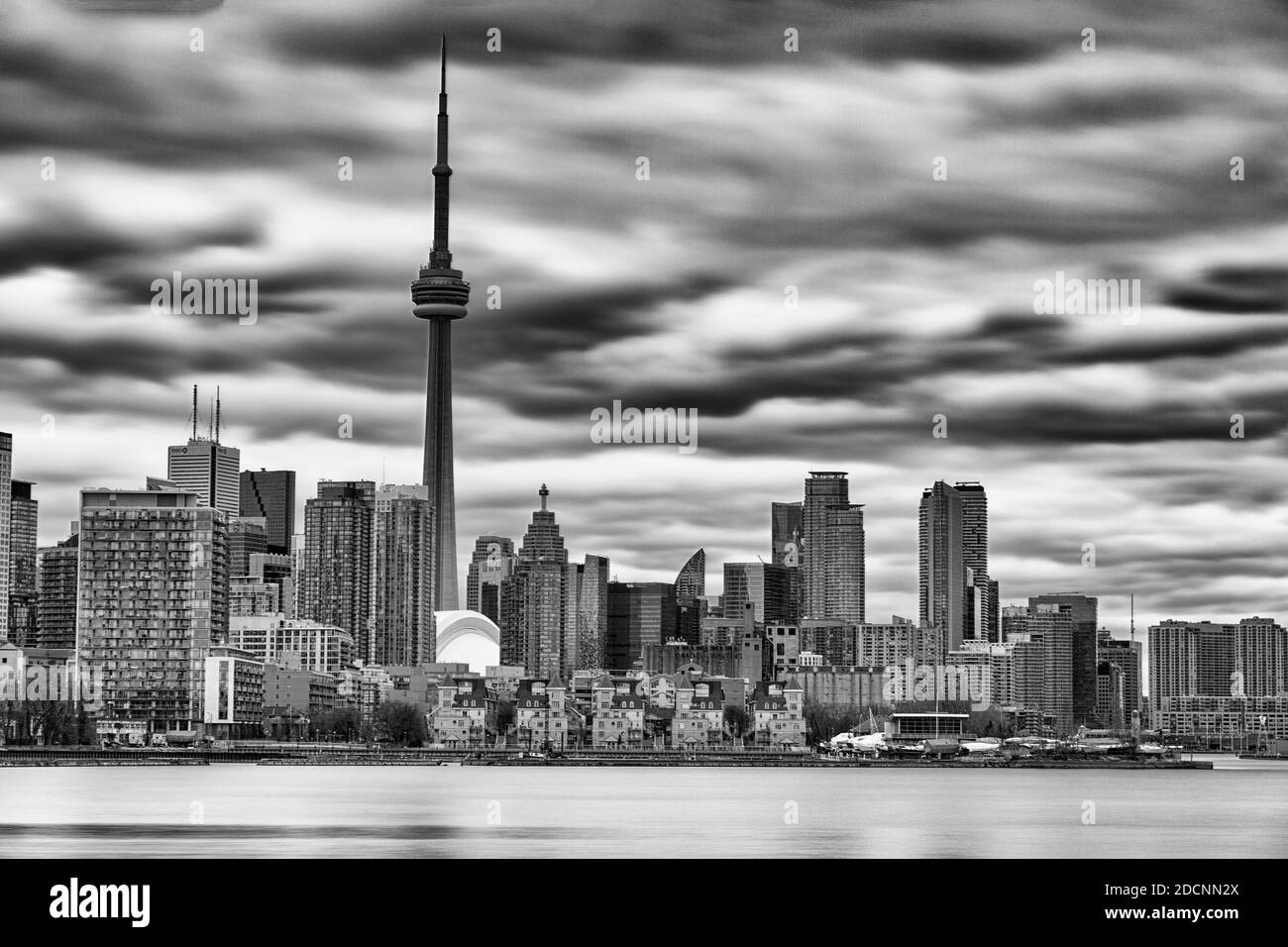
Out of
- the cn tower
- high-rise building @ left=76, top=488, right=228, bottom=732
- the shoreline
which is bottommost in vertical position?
the shoreline

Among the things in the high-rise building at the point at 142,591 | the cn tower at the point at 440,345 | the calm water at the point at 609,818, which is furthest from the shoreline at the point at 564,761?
the cn tower at the point at 440,345

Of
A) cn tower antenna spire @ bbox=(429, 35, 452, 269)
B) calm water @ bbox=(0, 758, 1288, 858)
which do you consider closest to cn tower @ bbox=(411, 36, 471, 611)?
cn tower antenna spire @ bbox=(429, 35, 452, 269)

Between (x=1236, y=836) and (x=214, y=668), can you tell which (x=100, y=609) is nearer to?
(x=214, y=668)

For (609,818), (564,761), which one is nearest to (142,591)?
(564,761)

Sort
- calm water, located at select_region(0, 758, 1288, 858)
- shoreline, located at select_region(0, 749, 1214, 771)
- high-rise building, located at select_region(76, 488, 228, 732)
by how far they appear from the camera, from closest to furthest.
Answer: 1. calm water, located at select_region(0, 758, 1288, 858)
2. shoreline, located at select_region(0, 749, 1214, 771)
3. high-rise building, located at select_region(76, 488, 228, 732)

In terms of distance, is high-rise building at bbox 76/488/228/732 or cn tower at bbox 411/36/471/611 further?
cn tower at bbox 411/36/471/611

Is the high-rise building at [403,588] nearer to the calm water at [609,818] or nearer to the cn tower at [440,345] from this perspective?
the cn tower at [440,345]

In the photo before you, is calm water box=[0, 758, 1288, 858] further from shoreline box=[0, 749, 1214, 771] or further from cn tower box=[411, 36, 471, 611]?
cn tower box=[411, 36, 471, 611]

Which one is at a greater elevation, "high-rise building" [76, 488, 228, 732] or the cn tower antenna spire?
the cn tower antenna spire
